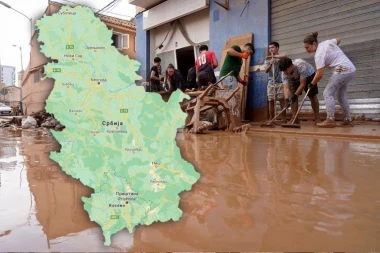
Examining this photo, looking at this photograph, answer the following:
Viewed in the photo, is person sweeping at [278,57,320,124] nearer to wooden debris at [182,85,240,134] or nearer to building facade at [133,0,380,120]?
wooden debris at [182,85,240,134]

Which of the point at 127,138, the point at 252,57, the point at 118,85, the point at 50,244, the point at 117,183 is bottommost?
the point at 50,244

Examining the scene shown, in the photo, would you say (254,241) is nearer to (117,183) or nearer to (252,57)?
(117,183)

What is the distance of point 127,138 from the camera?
1160 mm

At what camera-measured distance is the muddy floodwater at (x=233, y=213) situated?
93 centimetres

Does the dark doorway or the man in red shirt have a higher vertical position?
the dark doorway

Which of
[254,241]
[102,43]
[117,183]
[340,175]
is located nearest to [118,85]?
[102,43]

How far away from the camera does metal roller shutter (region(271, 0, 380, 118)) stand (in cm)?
540

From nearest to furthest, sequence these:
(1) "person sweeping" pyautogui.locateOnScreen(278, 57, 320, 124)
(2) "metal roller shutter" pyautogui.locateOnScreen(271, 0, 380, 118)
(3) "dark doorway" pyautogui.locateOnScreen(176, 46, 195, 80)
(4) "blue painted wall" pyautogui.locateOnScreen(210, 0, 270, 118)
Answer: (1) "person sweeping" pyautogui.locateOnScreen(278, 57, 320, 124)
(2) "metal roller shutter" pyautogui.locateOnScreen(271, 0, 380, 118)
(4) "blue painted wall" pyautogui.locateOnScreen(210, 0, 270, 118)
(3) "dark doorway" pyautogui.locateOnScreen(176, 46, 195, 80)

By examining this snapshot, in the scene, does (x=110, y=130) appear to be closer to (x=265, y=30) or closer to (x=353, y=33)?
(x=353, y=33)

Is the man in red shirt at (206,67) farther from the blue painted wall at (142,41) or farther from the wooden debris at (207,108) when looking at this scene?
the blue painted wall at (142,41)

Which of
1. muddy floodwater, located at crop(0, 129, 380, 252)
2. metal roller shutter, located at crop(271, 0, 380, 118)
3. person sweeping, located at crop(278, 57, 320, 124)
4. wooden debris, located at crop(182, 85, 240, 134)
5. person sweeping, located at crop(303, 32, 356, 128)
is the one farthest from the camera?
metal roller shutter, located at crop(271, 0, 380, 118)

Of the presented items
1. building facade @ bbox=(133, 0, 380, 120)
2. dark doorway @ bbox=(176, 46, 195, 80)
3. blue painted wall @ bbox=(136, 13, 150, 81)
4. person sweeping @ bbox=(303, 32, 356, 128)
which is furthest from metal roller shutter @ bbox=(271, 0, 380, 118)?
blue painted wall @ bbox=(136, 13, 150, 81)

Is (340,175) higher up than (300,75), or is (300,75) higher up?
(300,75)

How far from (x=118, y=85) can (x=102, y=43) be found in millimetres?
222
